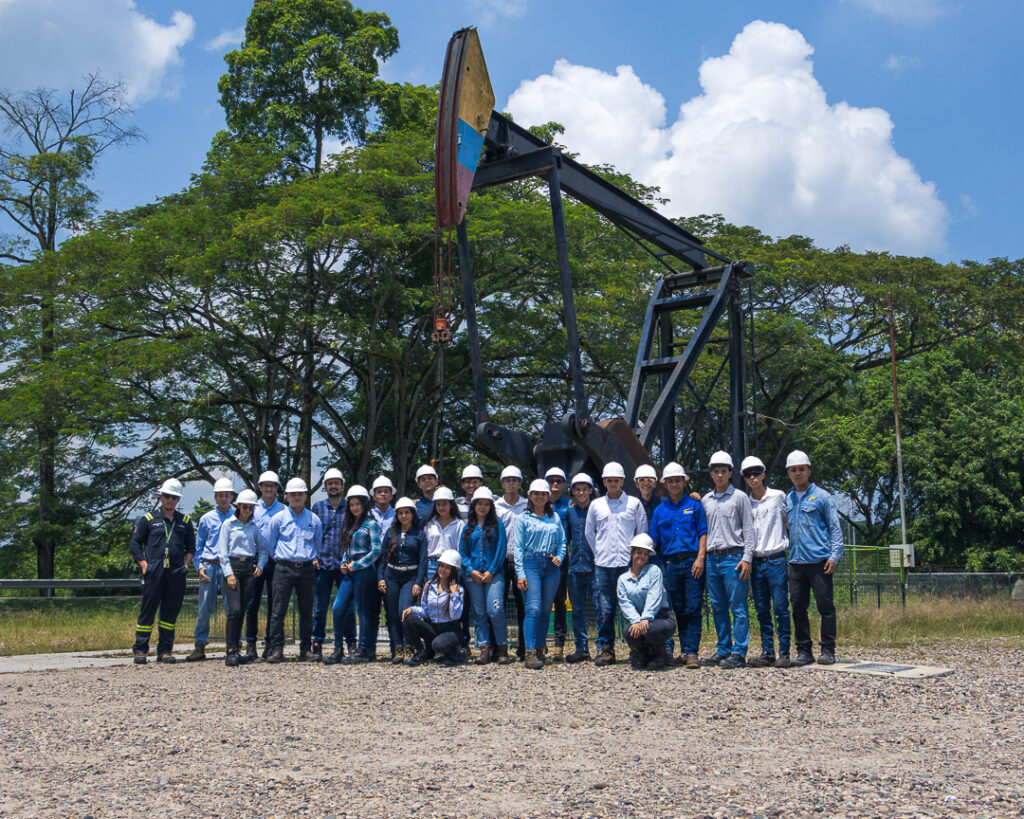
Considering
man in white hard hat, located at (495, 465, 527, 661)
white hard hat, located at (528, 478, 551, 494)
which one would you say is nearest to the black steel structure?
man in white hard hat, located at (495, 465, 527, 661)

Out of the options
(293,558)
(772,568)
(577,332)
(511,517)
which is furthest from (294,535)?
(577,332)

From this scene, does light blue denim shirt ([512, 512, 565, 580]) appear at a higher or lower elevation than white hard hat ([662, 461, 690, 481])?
lower

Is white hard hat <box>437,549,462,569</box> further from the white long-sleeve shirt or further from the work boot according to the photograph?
the work boot

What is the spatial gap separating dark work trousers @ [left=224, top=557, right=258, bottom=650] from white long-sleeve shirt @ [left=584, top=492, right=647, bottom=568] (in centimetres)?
348

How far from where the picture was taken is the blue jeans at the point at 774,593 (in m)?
8.73

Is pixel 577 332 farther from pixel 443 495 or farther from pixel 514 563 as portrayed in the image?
pixel 514 563

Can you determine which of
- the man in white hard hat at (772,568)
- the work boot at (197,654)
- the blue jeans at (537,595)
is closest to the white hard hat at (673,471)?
the man in white hard hat at (772,568)

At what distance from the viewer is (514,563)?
31.3ft

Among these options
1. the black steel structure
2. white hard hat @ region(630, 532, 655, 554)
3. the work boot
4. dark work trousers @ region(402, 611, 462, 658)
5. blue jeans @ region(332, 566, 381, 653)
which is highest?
the black steel structure

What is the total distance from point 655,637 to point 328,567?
11.2 feet

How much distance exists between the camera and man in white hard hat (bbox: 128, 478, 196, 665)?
10414mm

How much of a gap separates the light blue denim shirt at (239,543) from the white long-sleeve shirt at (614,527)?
3.36 m

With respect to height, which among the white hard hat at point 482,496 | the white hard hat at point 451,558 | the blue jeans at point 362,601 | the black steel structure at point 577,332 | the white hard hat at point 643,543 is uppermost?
the black steel structure at point 577,332

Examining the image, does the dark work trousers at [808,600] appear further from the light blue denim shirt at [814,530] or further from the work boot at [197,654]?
the work boot at [197,654]
